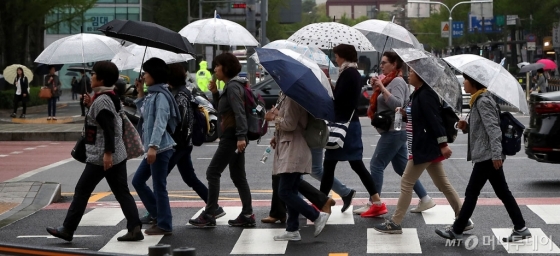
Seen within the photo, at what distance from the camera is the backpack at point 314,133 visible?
9375 mm

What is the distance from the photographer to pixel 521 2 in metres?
63.3

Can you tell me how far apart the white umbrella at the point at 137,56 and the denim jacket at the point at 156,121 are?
253 centimetres

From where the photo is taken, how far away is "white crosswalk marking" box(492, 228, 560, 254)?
8805 mm

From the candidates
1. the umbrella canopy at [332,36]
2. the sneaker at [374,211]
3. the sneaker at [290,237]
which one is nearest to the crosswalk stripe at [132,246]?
the sneaker at [290,237]

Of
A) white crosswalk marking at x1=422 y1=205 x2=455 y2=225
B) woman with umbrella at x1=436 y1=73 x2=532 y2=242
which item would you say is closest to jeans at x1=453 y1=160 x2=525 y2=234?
woman with umbrella at x1=436 y1=73 x2=532 y2=242

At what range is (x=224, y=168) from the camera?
10.2 meters

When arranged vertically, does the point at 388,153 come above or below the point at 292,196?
above

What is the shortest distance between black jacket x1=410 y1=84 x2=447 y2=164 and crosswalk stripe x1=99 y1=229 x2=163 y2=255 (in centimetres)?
245

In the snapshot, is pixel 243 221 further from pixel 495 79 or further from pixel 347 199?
pixel 495 79

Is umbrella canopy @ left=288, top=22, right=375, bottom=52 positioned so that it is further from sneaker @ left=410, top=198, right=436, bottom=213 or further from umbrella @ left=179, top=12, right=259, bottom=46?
umbrella @ left=179, top=12, right=259, bottom=46

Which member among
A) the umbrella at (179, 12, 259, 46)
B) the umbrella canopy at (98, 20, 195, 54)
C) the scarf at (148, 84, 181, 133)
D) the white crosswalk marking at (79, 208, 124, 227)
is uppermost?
the umbrella at (179, 12, 259, 46)

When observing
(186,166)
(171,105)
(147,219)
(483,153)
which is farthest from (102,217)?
(483,153)

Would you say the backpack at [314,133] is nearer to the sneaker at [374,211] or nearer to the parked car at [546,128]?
the sneaker at [374,211]

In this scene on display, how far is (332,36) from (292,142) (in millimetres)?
2571
